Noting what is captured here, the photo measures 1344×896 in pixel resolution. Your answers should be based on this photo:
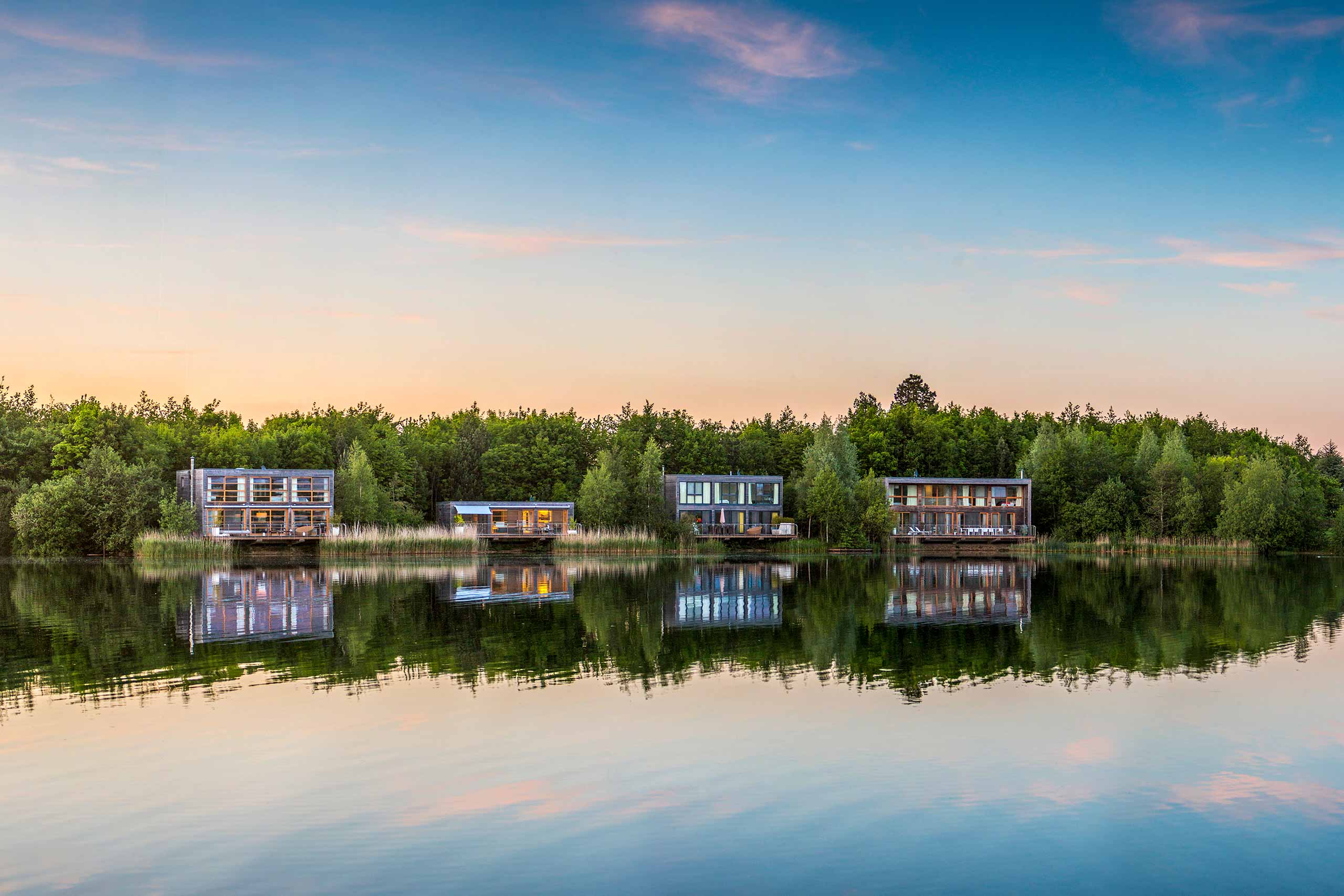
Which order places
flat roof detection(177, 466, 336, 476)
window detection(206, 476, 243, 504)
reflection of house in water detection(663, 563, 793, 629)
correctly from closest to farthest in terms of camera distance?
reflection of house in water detection(663, 563, 793, 629), flat roof detection(177, 466, 336, 476), window detection(206, 476, 243, 504)

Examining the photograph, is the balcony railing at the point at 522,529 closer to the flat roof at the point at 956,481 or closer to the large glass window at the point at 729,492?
the large glass window at the point at 729,492

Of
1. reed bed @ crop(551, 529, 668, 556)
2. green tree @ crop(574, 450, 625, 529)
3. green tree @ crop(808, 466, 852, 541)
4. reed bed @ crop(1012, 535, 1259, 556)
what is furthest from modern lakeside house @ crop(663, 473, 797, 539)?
reed bed @ crop(1012, 535, 1259, 556)

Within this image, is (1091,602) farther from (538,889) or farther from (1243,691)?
(538,889)

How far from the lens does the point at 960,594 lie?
36.8m

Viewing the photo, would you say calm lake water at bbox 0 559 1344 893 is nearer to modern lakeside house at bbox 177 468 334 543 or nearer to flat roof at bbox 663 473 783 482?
modern lakeside house at bbox 177 468 334 543

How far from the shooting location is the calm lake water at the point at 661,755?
967 centimetres

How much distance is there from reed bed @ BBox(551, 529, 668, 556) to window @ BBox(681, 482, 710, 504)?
869cm

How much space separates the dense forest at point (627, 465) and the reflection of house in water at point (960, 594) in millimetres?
16956

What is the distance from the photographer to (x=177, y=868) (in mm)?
9406

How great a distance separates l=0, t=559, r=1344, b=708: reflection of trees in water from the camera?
19094 mm

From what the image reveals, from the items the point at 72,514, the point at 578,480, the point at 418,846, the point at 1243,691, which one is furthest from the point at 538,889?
the point at 578,480

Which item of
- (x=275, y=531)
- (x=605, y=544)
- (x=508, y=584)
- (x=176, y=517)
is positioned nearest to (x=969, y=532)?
(x=605, y=544)

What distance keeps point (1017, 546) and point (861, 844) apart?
6327 centimetres

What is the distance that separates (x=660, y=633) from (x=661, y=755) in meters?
11.5
